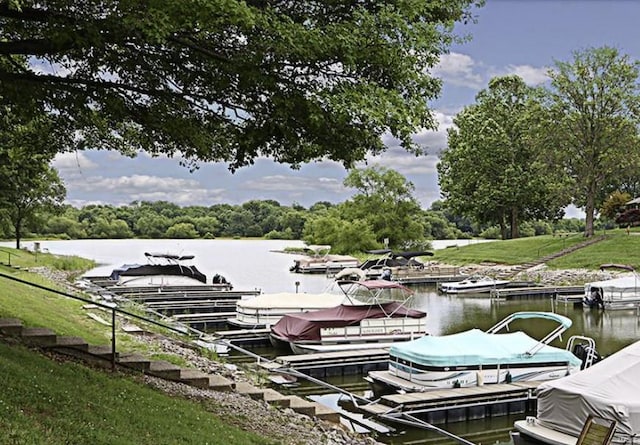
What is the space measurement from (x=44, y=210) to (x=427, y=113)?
56.7 meters

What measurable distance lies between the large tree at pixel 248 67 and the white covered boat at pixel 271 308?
17464 millimetres

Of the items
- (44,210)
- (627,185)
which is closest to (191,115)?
(44,210)

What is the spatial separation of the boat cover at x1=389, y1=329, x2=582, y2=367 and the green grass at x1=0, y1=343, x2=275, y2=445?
8.48m

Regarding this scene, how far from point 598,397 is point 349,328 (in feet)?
39.0

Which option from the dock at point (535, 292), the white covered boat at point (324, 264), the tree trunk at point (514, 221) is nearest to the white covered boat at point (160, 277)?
the dock at point (535, 292)

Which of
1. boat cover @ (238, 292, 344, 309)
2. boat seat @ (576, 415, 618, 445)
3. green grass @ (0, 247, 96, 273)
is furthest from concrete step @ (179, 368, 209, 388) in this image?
green grass @ (0, 247, 96, 273)

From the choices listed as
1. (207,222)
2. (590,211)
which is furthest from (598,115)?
(207,222)

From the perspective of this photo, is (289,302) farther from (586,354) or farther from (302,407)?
(302,407)

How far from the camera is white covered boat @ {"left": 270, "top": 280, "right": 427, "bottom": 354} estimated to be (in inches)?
950

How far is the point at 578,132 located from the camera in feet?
201

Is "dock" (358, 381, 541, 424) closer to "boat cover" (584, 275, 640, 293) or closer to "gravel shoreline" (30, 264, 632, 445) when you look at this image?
"gravel shoreline" (30, 264, 632, 445)

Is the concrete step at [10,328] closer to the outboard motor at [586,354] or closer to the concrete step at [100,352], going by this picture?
the concrete step at [100,352]

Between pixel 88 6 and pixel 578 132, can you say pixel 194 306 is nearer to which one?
pixel 88 6

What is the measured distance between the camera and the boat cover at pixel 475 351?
1831cm
